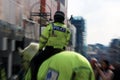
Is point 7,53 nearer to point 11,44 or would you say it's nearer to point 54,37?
point 11,44

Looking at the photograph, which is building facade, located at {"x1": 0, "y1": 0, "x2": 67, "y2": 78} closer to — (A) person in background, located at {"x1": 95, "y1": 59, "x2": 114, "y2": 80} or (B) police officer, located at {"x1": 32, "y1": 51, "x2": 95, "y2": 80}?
(A) person in background, located at {"x1": 95, "y1": 59, "x2": 114, "y2": 80}

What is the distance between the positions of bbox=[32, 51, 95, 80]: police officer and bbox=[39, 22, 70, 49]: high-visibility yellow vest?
208 cm

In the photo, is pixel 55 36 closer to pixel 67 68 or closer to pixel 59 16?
pixel 59 16

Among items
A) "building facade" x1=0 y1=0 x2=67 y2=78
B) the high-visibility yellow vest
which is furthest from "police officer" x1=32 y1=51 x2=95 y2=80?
"building facade" x1=0 y1=0 x2=67 y2=78

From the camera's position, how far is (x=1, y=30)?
1603 centimetres

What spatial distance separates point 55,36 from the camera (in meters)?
6.25

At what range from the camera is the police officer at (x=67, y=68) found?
3.75 metres

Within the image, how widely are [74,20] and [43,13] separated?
42.6m

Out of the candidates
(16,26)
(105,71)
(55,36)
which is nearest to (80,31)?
(16,26)

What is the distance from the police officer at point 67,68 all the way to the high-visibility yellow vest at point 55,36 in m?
2.08

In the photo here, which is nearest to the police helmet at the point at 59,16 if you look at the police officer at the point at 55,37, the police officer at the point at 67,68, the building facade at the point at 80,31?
the police officer at the point at 55,37

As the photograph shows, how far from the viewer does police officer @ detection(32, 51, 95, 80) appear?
148 inches

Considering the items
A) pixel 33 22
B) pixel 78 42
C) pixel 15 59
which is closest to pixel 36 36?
pixel 33 22

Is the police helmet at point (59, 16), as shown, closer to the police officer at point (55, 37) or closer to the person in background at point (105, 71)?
the police officer at point (55, 37)
